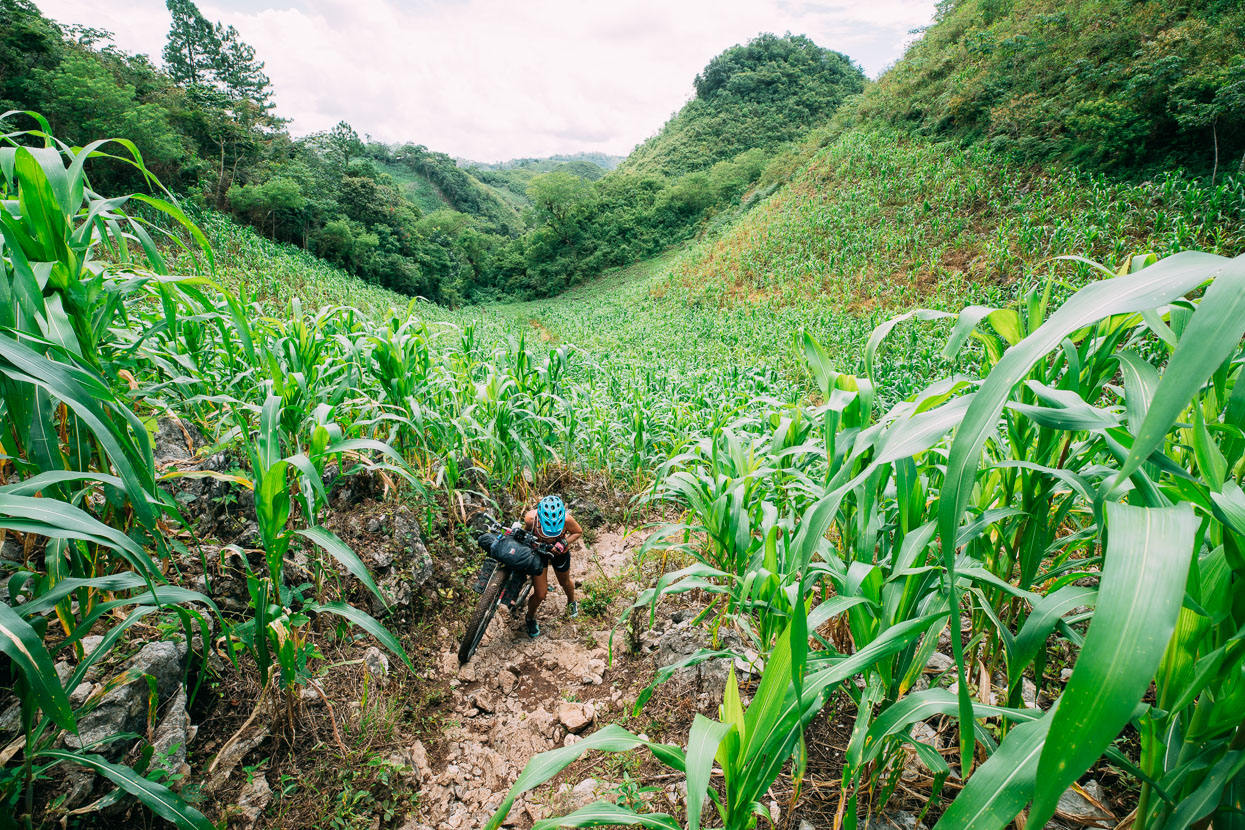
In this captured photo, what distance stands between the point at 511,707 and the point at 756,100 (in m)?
48.2

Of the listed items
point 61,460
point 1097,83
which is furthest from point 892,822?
point 1097,83

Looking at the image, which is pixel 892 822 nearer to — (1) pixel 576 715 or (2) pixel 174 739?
(1) pixel 576 715

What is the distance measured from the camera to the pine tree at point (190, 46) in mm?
22328

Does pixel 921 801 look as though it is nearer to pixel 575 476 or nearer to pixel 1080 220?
pixel 575 476

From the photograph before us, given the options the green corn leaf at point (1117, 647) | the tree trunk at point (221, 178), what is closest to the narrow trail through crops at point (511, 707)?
the green corn leaf at point (1117, 647)

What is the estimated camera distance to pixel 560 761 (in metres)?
0.96

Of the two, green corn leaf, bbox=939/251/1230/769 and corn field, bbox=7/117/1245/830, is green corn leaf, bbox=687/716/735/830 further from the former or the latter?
green corn leaf, bbox=939/251/1230/769

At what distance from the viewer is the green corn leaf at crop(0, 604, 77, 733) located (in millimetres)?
815

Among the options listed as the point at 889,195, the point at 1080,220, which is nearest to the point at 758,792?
the point at 1080,220

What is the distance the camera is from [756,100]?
129ft

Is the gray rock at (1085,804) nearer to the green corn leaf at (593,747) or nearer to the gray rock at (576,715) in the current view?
the green corn leaf at (593,747)

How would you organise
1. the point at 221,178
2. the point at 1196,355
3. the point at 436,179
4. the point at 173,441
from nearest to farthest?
the point at 1196,355, the point at 173,441, the point at 221,178, the point at 436,179

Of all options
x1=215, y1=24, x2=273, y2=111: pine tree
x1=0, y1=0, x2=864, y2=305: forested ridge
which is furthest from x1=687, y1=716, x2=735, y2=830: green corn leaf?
x1=215, y1=24, x2=273, y2=111: pine tree

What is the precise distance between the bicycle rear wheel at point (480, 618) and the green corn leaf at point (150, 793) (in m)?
1.23
